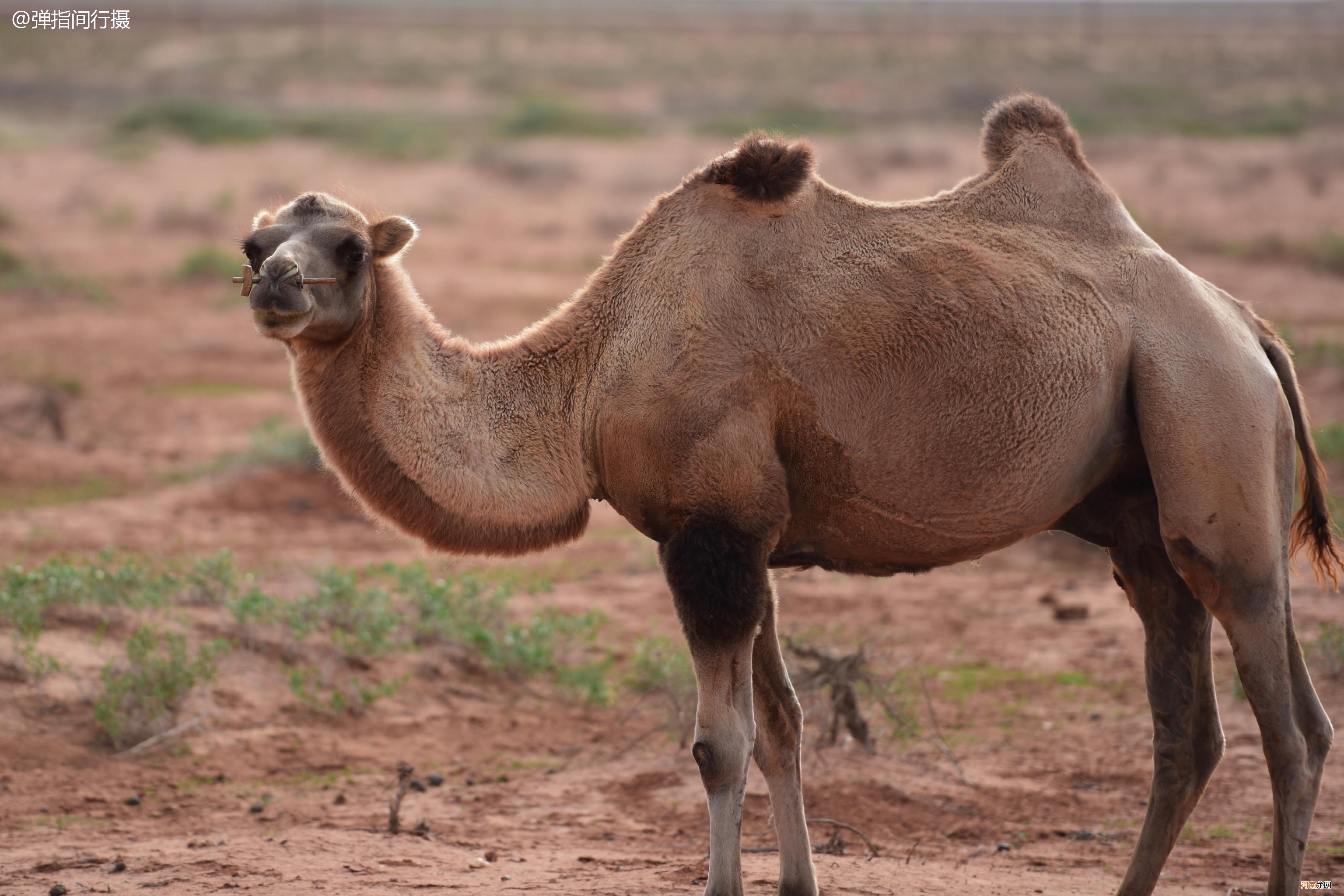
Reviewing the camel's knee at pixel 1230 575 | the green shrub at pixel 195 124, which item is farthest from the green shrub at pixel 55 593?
the green shrub at pixel 195 124

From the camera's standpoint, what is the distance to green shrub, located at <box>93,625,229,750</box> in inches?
269

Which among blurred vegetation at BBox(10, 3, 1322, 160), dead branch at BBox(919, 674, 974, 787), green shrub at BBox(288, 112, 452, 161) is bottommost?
dead branch at BBox(919, 674, 974, 787)

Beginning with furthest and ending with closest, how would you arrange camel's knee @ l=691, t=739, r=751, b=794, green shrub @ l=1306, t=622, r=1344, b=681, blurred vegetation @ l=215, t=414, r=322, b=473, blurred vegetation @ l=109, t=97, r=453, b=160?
blurred vegetation @ l=109, t=97, r=453, b=160, blurred vegetation @ l=215, t=414, r=322, b=473, green shrub @ l=1306, t=622, r=1344, b=681, camel's knee @ l=691, t=739, r=751, b=794

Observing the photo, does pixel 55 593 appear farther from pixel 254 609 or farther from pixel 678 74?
pixel 678 74

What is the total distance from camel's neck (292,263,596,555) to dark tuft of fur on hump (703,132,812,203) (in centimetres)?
85

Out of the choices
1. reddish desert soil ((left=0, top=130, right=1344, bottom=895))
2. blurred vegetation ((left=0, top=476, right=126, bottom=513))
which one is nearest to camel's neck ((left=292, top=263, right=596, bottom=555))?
reddish desert soil ((left=0, top=130, right=1344, bottom=895))

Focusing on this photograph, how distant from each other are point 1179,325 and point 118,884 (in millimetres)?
4630

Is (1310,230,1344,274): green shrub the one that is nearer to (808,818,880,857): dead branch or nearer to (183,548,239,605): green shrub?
(808,818,880,857): dead branch

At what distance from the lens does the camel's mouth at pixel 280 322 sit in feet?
14.7

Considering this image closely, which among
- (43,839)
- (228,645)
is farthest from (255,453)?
(43,839)

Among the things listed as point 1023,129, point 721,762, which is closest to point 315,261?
point 721,762

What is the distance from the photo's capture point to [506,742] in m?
7.50

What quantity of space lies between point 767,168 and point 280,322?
1.82 metres

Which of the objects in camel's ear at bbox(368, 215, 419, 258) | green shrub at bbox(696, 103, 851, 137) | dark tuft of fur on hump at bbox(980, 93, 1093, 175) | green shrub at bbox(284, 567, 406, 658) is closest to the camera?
camel's ear at bbox(368, 215, 419, 258)
